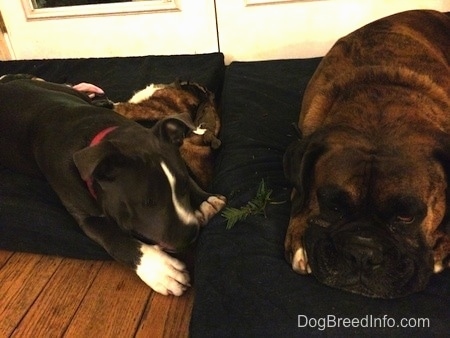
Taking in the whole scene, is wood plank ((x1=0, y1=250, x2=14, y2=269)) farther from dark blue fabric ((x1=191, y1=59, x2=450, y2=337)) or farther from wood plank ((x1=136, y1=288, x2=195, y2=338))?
dark blue fabric ((x1=191, y1=59, x2=450, y2=337))

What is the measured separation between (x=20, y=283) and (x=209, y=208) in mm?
924

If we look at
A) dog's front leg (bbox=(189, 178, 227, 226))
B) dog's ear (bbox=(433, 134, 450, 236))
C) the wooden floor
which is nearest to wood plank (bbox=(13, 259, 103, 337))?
the wooden floor

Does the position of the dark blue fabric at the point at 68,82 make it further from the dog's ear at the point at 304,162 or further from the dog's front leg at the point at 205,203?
the dog's ear at the point at 304,162

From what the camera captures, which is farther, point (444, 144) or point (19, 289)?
→ point (19, 289)

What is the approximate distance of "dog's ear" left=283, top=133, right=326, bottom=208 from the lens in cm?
174

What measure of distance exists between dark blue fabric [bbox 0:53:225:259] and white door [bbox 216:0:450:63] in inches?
10.0

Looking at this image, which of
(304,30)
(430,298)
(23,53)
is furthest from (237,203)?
(23,53)

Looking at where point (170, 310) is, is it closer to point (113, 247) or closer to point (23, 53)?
point (113, 247)

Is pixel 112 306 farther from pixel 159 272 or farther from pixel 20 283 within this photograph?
pixel 20 283

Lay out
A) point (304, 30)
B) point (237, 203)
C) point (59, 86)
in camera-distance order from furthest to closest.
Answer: point (304, 30), point (59, 86), point (237, 203)

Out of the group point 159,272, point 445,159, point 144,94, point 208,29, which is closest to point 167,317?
point 159,272

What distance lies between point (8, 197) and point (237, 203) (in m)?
1.14

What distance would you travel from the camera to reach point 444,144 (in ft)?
5.35

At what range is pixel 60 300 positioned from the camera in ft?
7.00
